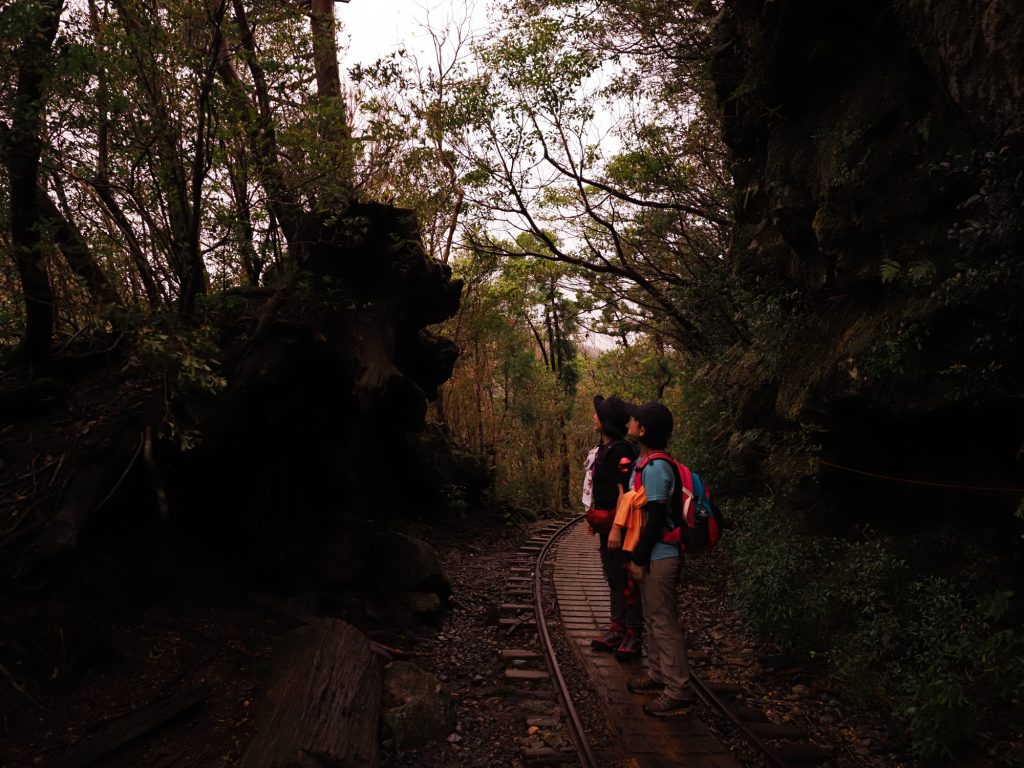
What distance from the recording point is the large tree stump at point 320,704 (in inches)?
176

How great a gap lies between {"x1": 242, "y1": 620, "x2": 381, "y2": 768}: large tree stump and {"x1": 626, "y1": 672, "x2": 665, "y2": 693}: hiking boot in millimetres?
2292

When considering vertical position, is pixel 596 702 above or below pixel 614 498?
below

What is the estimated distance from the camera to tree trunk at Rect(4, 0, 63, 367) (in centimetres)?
492

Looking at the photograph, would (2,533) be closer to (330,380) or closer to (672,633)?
(330,380)

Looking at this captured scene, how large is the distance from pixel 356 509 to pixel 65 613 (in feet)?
16.0

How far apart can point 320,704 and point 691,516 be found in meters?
3.43

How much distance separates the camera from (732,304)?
11.2 m

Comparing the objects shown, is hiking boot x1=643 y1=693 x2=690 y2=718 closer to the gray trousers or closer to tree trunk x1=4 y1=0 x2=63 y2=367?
the gray trousers

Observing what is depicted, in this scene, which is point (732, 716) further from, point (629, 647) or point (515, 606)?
point (515, 606)

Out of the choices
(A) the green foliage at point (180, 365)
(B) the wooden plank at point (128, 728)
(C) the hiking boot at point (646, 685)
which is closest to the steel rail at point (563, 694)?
(C) the hiking boot at point (646, 685)

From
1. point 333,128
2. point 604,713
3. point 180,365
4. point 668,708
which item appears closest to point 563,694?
point 604,713

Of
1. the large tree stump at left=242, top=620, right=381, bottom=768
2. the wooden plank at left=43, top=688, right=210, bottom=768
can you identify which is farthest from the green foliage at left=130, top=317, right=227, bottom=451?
the large tree stump at left=242, top=620, right=381, bottom=768

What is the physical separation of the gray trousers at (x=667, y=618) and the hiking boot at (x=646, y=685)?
54 cm

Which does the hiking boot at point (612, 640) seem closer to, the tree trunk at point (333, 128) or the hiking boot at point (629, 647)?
the hiking boot at point (629, 647)
